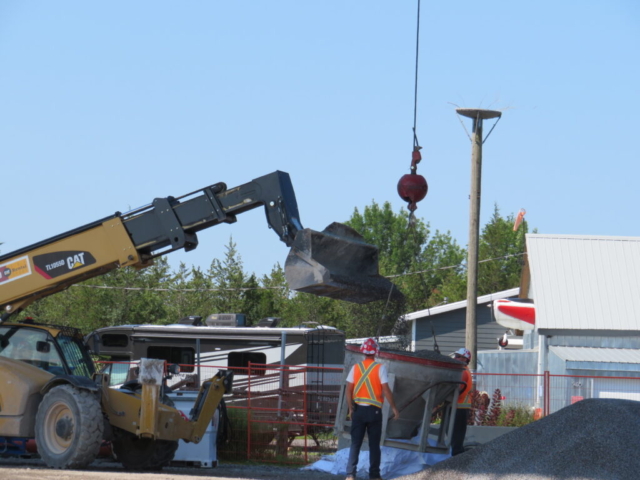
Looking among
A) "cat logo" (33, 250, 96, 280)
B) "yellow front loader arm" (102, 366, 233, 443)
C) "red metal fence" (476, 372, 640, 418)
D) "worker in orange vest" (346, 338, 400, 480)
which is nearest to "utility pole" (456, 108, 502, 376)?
"red metal fence" (476, 372, 640, 418)

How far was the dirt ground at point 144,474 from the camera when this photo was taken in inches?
485

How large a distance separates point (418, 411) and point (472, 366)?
7097mm

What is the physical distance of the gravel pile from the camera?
12.1m

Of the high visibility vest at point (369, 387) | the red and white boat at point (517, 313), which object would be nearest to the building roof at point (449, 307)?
the red and white boat at point (517, 313)

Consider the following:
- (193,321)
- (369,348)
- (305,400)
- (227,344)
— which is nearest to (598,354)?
(227,344)

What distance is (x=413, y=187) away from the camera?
14680mm

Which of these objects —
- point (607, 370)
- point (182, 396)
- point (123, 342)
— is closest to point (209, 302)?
point (123, 342)

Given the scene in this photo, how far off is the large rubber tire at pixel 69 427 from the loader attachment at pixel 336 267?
3207 mm

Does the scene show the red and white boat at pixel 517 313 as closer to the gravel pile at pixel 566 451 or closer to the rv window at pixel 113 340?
the rv window at pixel 113 340

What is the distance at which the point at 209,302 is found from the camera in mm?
44094

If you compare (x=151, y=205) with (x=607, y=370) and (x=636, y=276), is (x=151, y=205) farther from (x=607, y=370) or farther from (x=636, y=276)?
(x=636, y=276)

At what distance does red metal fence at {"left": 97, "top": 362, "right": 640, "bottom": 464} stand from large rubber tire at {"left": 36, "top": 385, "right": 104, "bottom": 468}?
12.1 ft

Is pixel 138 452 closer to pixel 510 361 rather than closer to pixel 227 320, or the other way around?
pixel 227 320

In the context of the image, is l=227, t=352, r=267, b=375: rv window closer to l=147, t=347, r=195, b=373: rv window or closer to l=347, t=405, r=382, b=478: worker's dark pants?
l=147, t=347, r=195, b=373: rv window
